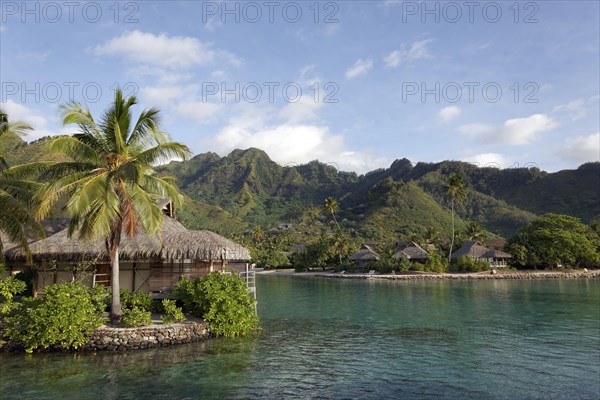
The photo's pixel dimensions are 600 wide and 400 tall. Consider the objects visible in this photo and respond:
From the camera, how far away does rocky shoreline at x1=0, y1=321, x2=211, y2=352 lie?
14531 millimetres

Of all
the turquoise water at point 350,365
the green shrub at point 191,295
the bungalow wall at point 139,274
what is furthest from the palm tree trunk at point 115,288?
the bungalow wall at point 139,274

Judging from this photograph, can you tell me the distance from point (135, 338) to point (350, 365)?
7681 mm

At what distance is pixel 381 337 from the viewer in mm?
18156

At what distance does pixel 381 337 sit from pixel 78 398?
1206 cm

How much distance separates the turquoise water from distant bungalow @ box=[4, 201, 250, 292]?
415 centimetres

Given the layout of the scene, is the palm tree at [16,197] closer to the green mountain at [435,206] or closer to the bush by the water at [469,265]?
the bush by the water at [469,265]

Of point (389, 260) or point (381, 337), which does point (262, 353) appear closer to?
point (381, 337)

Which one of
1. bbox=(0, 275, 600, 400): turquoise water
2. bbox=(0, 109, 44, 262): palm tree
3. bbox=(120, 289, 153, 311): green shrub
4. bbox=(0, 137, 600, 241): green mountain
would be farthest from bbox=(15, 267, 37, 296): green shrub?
bbox=(0, 137, 600, 241): green mountain

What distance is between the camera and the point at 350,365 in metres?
13.5

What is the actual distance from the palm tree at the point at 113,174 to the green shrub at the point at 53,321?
1.72 meters

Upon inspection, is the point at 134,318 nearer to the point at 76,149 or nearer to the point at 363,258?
the point at 76,149

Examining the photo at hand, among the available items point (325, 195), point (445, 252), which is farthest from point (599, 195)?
point (325, 195)

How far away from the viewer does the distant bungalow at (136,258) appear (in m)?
18.4

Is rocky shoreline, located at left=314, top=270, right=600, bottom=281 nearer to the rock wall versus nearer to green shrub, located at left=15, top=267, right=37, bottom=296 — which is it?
green shrub, located at left=15, top=267, right=37, bottom=296
